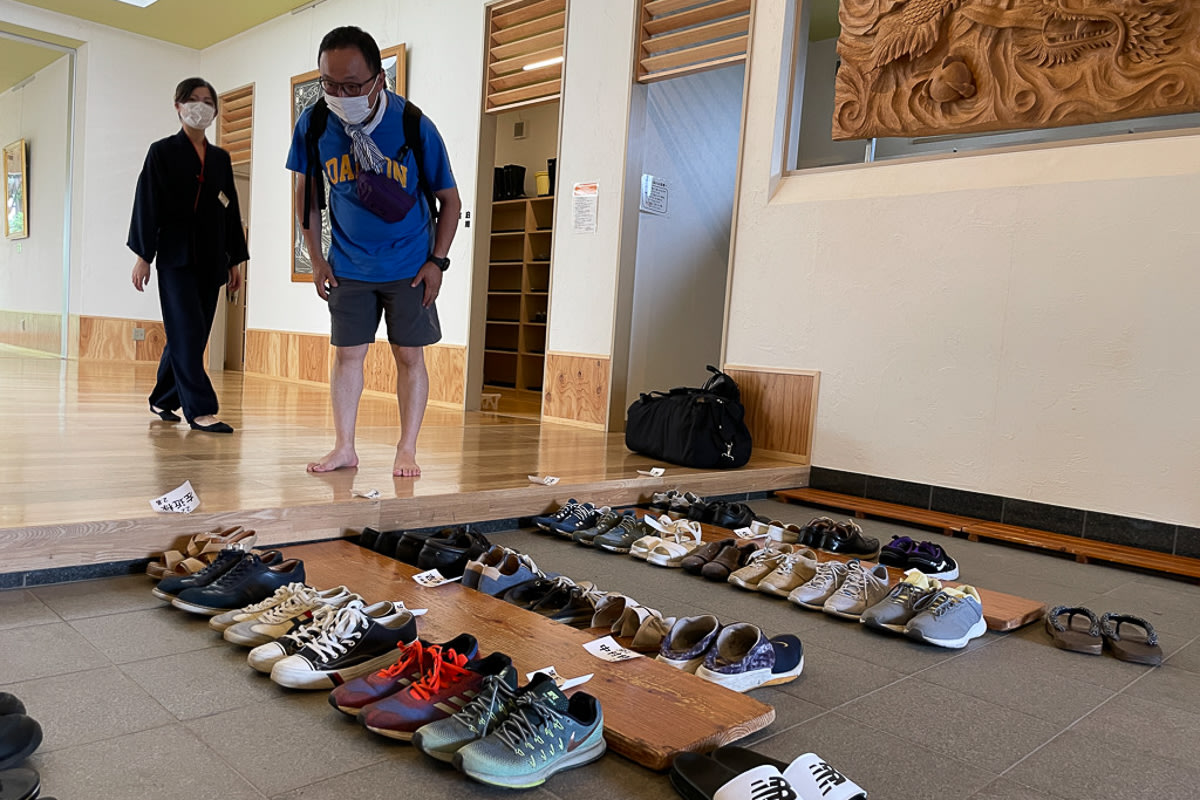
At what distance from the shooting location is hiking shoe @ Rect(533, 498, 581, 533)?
3010 millimetres

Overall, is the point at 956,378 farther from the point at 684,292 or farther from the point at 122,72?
the point at 122,72

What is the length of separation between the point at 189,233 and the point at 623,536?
2.35m

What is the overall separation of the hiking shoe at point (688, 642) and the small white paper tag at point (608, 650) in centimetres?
7

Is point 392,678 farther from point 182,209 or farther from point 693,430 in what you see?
point 182,209

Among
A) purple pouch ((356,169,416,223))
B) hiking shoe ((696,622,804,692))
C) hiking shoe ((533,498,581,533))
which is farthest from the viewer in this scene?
hiking shoe ((533,498,581,533))

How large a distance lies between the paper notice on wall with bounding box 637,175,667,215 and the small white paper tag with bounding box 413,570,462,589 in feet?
11.5

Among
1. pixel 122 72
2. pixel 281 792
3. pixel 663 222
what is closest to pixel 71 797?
pixel 281 792

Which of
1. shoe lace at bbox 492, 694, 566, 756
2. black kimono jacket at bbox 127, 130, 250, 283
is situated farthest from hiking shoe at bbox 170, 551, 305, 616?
black kimono jacket at bbox 127, 130, 250, 283

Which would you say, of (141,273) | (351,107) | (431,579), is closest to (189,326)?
(141,273)

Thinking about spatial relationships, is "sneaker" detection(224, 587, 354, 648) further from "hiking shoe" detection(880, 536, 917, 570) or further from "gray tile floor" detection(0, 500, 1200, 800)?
"hiking shoe" detection(880, 536, 917, 570)

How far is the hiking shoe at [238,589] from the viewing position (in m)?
1.91

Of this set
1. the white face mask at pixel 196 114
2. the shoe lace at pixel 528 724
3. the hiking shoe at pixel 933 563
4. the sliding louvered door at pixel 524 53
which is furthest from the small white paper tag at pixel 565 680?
the sliding louvered door at pixel 524 53

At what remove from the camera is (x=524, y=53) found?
581 centimetres

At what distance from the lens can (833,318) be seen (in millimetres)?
4211
